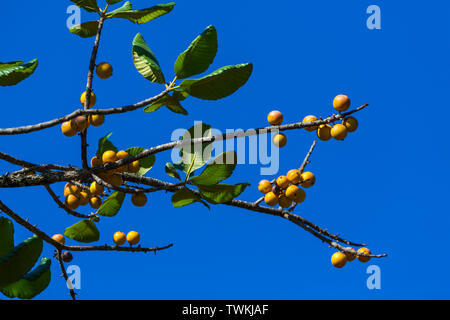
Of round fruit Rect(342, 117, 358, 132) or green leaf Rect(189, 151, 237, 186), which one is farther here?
round fruit Rect(342, 117, 358, 132)

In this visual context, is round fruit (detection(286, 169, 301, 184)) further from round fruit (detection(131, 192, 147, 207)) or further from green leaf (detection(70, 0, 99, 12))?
green leaf (detection(70, 0, 99, 12))

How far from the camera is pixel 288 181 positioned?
2982mm

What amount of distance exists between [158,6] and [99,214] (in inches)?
51.8

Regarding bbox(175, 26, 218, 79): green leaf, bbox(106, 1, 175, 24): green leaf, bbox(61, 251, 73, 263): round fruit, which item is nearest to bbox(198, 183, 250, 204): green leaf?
bbox(175, 26, 218, 79): green leaf

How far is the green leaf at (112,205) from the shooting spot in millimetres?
2775

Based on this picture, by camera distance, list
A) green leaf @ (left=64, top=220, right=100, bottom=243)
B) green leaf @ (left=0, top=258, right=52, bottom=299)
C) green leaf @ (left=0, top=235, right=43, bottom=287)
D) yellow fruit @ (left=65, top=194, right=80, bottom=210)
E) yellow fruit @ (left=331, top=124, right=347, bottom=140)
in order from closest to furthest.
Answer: green leaf @ (left=0, top=235, right=43, bottom=287) < green leaf @ (left=0, top=258, right=52, bottom=299) < yellow fruit @ (left=331, top=124, right=347, bottom=140) < yellow fruit @ (left=65, top=194, right=80, bottom=210) < green leaf @ (left=64, top=220, right=100, bottom=243)

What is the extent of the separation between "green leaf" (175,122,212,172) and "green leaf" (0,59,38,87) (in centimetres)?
84

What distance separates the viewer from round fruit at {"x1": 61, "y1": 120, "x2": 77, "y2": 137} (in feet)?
7.80

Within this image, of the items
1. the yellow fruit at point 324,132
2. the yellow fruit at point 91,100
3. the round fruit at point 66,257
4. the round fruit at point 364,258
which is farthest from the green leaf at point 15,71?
the round fruit at point 364,258

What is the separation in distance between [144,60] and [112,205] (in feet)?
3.19

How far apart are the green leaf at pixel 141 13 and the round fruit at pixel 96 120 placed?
0.55 meters

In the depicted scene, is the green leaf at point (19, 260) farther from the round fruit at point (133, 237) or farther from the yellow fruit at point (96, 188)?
the round fruit at point (133, 237)

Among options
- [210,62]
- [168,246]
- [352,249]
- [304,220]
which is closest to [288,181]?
[304,220]

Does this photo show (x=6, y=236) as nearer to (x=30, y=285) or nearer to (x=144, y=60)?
(x=30, y=285)
